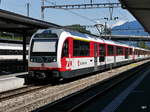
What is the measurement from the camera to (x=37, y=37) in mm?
15297

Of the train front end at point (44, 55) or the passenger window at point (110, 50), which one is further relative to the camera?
the passenger window at point (110, 50)

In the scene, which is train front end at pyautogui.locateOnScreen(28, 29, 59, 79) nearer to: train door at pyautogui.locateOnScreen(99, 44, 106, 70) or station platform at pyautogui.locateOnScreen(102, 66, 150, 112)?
station platform at pyautogui.locateOnScreen(102, 66, 150, 112)

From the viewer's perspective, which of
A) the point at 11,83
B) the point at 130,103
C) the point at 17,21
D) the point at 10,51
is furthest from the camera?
the point at 10,51

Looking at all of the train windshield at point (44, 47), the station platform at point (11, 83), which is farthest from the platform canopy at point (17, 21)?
the station platform at point (11, 83)

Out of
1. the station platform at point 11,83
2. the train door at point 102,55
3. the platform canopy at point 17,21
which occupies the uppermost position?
the platform canopy at point 17,21

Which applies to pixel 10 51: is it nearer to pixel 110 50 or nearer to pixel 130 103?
pixel 110 50

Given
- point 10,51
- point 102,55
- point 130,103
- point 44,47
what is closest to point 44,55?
point 44,47

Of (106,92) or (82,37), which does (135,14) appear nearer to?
(82,37)

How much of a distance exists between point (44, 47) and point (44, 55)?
16.6 inches

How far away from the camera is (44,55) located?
586 inches

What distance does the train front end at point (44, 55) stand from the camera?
48.0 feet

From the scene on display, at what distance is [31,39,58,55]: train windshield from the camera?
1466 cm

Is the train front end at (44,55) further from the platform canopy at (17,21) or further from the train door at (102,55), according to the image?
the train door at (102,55)

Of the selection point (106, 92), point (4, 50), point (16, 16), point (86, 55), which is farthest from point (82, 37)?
point (4, 50)
